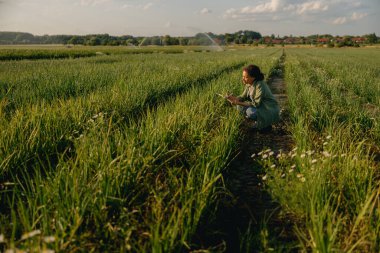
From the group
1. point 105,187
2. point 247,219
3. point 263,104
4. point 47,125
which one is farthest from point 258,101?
point 105,187

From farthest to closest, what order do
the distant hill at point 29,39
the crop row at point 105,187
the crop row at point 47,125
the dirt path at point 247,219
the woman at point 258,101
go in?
the distant hill at point 29,39 < the woman at point 258,101 < the crop row at point 47,125 < the dirt path at point 247,219 < the crop row at point 105,187

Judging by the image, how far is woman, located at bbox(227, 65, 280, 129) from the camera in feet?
17.3

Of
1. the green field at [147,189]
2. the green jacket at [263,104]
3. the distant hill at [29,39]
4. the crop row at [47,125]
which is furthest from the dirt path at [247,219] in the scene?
the distant hill at [29,39]

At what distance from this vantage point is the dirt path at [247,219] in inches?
81.7

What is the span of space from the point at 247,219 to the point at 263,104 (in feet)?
10.5

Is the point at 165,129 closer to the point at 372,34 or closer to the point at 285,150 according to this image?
the point at 285,150

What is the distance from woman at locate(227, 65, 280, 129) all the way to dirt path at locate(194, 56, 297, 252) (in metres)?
1.13

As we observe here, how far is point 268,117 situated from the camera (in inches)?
208

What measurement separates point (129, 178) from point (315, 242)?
52.5 inches

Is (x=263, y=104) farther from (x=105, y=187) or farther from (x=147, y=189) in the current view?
(x=105, y=187)

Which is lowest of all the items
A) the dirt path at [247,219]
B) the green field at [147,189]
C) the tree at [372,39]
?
the dirt path at [247,219]

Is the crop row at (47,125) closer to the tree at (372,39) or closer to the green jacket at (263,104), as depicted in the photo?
the green jacket at (263,104)

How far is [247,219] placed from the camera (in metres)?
2.51

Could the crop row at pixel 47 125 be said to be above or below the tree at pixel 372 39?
below
